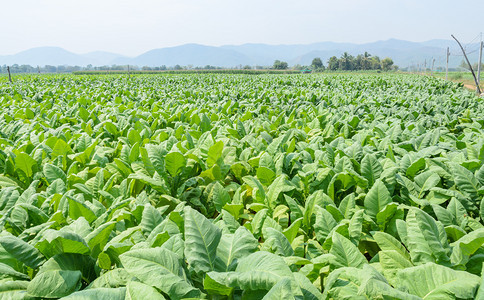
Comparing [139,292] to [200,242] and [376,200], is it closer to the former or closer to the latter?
[200,242]

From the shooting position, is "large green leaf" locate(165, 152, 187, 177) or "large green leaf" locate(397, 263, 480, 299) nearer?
"large green leaf" locate(397, 263, 480, 299)

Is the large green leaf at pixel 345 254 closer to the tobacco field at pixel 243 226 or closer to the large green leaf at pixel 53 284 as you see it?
the tobacco field at pixel 243 226

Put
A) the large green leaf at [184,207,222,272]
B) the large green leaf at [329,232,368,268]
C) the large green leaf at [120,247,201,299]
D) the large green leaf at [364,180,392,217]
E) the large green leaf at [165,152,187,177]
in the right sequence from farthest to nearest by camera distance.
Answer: the large green leaf at [165,152,187,177], the large green leaf at [364,180,392,217], the large green leaf at [329,232,368,268], the large green leaf at [184,207,222,272], the large green leaf at [120,247,201,299]

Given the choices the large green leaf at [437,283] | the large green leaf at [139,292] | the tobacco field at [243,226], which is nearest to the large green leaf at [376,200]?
the tobacco field at [243,226]

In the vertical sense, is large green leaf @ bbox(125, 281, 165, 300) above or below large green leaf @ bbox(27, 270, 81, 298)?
above

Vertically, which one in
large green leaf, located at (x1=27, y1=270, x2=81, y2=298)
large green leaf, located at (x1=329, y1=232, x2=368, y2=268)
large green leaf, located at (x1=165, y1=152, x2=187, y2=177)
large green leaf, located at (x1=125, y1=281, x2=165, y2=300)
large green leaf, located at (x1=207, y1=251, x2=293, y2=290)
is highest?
large green leaf, located at (x1=165, y1=152, x2=187, y2=177)

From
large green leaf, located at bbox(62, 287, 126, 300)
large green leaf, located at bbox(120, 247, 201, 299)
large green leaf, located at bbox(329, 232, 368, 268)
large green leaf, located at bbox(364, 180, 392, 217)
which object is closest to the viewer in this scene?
large green leaf, located at bbox(62, 287, 126, 300)

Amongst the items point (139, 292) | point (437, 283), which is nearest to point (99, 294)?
point (139, 292)

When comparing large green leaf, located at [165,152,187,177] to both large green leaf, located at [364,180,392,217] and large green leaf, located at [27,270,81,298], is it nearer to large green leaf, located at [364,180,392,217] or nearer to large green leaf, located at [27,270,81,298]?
large green leaf, located at [27,270,81,298]

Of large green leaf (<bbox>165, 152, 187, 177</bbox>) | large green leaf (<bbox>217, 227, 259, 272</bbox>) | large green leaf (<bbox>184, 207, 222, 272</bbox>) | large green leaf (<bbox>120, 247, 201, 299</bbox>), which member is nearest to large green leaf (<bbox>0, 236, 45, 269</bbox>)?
large green leaf (<bbox>120, 247, 201, 299</bbox>)

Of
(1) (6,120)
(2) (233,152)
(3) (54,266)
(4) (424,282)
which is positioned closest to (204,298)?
(3) (54,266)

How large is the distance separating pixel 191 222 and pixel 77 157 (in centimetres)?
224

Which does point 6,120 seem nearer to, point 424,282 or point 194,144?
point 194,144

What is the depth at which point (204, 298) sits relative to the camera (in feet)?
4.31
